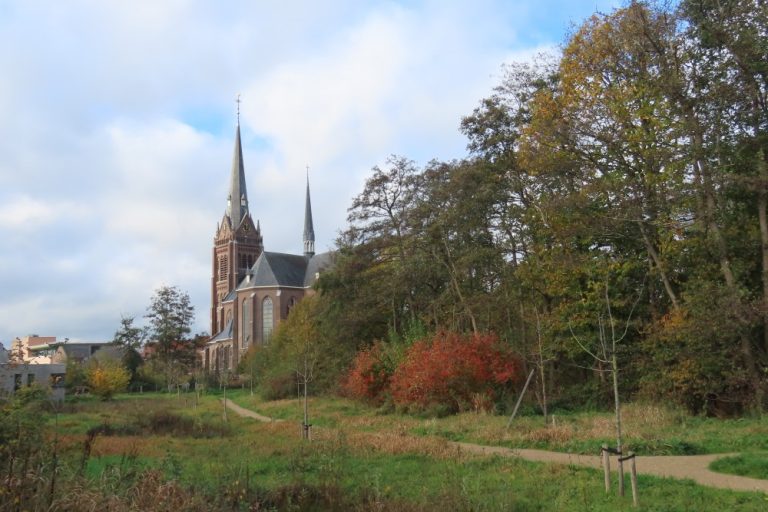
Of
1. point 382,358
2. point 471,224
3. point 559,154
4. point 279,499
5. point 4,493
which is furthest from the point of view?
point 382,358

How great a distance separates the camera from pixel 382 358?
97.3ft

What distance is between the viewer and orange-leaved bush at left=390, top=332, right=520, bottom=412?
76.9ft

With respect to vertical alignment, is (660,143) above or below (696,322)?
above

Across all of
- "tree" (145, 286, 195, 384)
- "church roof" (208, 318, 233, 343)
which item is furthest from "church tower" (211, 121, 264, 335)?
"tree" (145, 286, 195, 384)

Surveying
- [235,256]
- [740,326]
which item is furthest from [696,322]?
[235,256]

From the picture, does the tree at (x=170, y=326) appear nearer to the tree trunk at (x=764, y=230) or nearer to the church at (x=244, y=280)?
the church at (x=244, y=280)

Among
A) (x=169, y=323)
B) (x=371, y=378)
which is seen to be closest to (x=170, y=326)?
(x=169, y=323)

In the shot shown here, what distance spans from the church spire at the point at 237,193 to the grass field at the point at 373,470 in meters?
82.9

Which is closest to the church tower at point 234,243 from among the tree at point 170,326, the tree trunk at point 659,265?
the tree at point 170,326

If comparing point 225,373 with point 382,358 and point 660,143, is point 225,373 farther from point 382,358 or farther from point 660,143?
point 660,143

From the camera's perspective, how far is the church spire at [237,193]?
332 feet

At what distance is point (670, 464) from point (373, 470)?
213 inches

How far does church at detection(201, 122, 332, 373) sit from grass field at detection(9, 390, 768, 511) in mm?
54869

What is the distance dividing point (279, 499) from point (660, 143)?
16.6m
